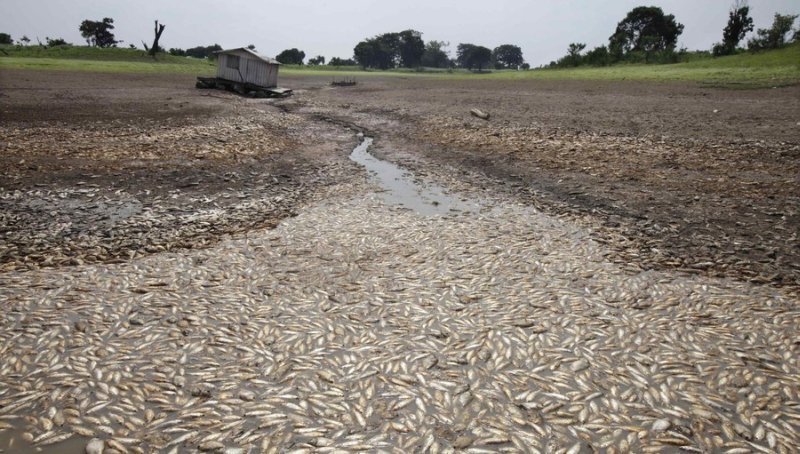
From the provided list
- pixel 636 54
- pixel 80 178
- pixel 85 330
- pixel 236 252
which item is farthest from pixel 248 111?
pixel 636 54

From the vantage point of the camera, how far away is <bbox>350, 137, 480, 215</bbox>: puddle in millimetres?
15156

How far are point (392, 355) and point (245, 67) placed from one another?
170 feet

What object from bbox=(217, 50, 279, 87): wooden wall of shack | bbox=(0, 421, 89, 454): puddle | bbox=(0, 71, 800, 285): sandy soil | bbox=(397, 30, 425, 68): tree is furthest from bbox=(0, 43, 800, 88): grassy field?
bbox=(397, 30, 425, 68): tree

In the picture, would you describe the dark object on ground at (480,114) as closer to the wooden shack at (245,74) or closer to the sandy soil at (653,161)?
the sandy soil at (653,161)

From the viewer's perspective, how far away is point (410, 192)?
16906mm

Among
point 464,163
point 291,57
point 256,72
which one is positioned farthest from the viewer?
point 291,57

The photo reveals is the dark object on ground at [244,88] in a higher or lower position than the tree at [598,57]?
lower

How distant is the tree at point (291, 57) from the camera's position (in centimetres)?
16510

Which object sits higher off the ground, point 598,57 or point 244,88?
point 598,57

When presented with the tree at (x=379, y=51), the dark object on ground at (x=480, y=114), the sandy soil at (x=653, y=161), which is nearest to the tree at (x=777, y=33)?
the sandy soil at (x=653, y=161)

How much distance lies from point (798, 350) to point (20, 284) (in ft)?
49.2

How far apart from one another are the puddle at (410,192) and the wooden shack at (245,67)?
1433 inches

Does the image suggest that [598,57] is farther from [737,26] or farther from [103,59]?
[103,59]

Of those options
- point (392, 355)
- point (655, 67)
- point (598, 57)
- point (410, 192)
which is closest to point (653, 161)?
point (410, 192)
